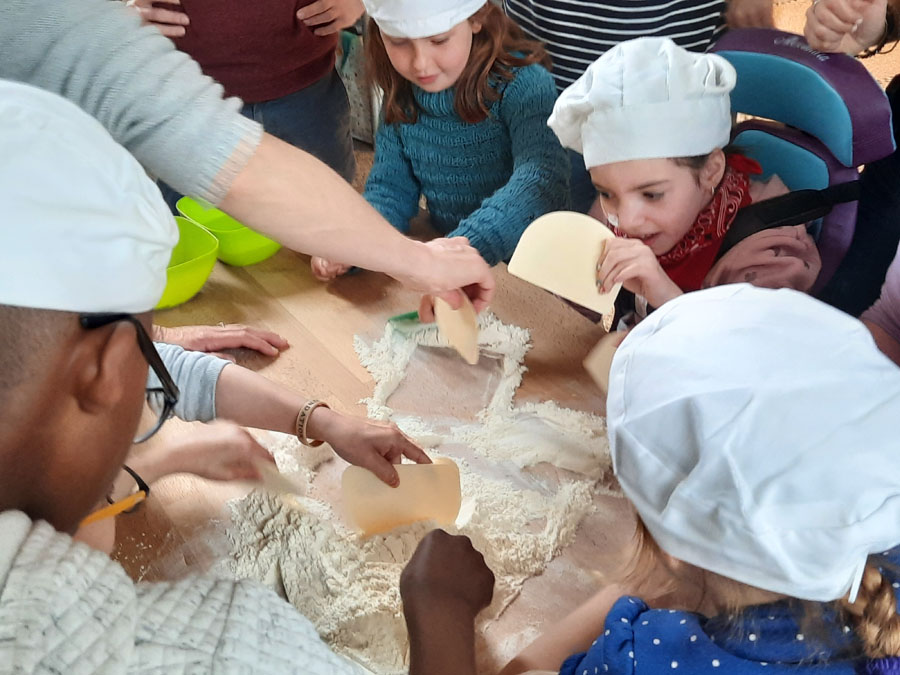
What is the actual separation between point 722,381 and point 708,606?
23 centimetres

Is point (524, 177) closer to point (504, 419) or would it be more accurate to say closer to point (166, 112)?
point (504, 419)

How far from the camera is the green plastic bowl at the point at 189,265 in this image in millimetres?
1238

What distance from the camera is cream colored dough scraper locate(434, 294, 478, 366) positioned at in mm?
1050

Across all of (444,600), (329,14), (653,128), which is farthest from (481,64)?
(444,600)

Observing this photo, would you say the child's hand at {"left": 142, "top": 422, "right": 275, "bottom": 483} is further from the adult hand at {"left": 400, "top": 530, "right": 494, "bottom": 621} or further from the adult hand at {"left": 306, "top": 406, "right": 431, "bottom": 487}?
the adult hand at {"left": 400, "top": 530, "right": 494, "bottom": 621}

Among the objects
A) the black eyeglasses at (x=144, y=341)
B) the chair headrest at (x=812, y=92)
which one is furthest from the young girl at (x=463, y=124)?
the black eyeglasses at (x=144, y=341)

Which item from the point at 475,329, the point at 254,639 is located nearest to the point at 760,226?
the point at 475,329

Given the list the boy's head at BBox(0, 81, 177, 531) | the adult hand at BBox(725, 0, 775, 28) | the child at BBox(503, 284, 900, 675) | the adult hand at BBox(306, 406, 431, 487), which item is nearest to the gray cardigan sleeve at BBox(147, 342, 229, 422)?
the adult hand at BBox(306, 406, 431, 487)

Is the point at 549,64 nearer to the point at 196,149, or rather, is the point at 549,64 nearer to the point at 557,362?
the point at 557,362

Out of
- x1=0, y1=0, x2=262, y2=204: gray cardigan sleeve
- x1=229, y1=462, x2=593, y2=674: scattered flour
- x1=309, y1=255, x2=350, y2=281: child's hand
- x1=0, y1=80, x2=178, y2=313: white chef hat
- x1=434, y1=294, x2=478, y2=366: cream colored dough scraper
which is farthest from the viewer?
x1=309, y1=255, x2=350, y2=281: child's hand

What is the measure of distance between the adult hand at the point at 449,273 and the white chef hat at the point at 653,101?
0.27 m

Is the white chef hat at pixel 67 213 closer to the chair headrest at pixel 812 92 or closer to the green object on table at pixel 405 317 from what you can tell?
the green object on table at pixel 405 317

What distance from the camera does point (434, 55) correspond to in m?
1.32

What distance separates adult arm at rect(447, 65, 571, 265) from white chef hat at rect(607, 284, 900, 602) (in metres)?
0.73
